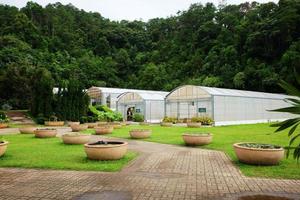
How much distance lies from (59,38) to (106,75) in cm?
1572

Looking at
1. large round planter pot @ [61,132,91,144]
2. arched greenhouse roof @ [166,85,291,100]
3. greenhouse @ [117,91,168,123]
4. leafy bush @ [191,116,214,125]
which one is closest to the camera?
large round planter pot @ [61,132,91,144]

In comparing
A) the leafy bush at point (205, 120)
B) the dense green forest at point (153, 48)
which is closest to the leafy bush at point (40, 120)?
the dense green forest at point (153, 48)

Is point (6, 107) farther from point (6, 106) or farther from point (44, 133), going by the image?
point (44, 133)

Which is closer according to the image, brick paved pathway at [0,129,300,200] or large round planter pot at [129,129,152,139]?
brick paved pathway at [0,129,300,200]

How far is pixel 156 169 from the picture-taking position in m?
9.55

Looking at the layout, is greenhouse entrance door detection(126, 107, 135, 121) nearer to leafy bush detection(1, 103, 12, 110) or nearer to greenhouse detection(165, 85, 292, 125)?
greenhouse detection(165, 85, 292, 125)

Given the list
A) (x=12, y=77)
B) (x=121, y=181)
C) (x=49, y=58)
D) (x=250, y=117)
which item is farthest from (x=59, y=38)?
(x=121, y=181)

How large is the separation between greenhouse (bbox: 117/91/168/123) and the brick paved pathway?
28.7 meters

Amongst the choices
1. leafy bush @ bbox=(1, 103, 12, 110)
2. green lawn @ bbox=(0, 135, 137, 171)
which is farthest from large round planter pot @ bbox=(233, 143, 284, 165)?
leafy bush @ bbox=(1, 103, 12, 110)

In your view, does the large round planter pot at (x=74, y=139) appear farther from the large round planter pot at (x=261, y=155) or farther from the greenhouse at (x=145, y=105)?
the greenhouse at (x=145, y=105)

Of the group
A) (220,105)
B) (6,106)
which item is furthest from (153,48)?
(220,105)

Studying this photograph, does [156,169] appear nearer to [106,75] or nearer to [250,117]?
[250,117]

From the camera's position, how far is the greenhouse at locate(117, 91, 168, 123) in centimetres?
3934

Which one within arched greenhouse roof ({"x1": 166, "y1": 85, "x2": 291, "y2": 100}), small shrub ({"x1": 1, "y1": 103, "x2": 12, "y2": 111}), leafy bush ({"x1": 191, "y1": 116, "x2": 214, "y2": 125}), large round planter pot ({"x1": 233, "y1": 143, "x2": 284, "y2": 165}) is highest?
arched greenhouse roof ({"x1": 166, "y1": 85, "x2": 291, "y2": 100})
